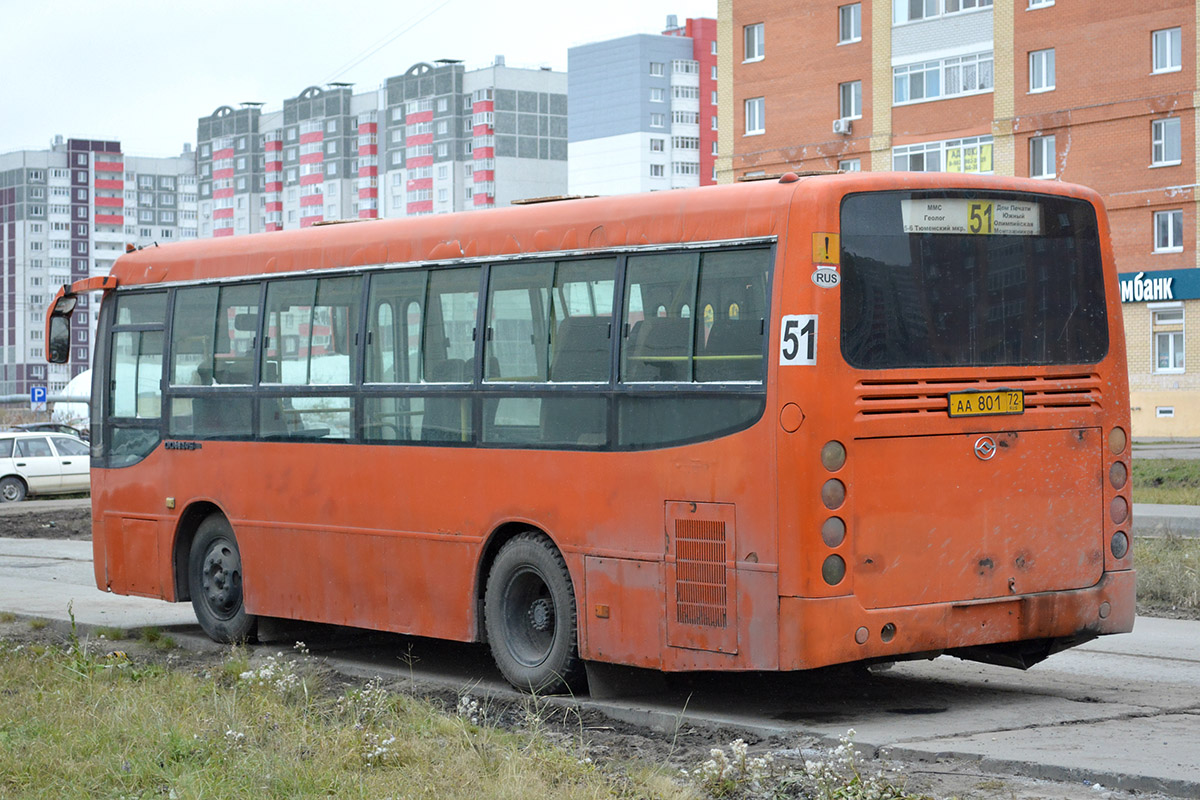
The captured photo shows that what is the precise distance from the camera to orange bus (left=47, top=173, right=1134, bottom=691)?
8.22 metres

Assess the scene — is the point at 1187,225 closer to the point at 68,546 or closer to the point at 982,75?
the point at 982,75

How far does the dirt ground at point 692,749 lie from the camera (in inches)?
261

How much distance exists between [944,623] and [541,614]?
2.42 metres

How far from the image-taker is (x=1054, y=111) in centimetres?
5119

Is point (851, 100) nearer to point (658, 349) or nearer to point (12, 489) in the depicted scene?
point (12, 489)

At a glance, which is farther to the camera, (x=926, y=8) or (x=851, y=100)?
(x=851, y=100)

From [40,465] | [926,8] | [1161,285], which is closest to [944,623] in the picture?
[40,465]

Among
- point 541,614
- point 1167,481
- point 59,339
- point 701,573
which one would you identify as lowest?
point 1167,481

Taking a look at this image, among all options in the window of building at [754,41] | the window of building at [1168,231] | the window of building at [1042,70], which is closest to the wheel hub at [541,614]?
the window of building at [1168,231]

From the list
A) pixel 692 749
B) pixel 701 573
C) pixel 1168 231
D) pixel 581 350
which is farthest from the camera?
pixel 1168 231

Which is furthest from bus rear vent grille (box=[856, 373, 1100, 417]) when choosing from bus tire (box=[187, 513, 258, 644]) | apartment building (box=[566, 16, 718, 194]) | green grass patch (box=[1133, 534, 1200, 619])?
apartment building (box=[566, 16, 718, 194])

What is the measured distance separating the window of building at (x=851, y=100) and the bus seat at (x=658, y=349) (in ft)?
163

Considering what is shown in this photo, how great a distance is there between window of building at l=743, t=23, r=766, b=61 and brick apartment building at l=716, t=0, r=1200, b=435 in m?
1.74

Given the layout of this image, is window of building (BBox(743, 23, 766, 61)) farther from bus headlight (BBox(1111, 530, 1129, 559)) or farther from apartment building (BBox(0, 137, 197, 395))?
apartment building (BBox(0, 137, 197, 395))
